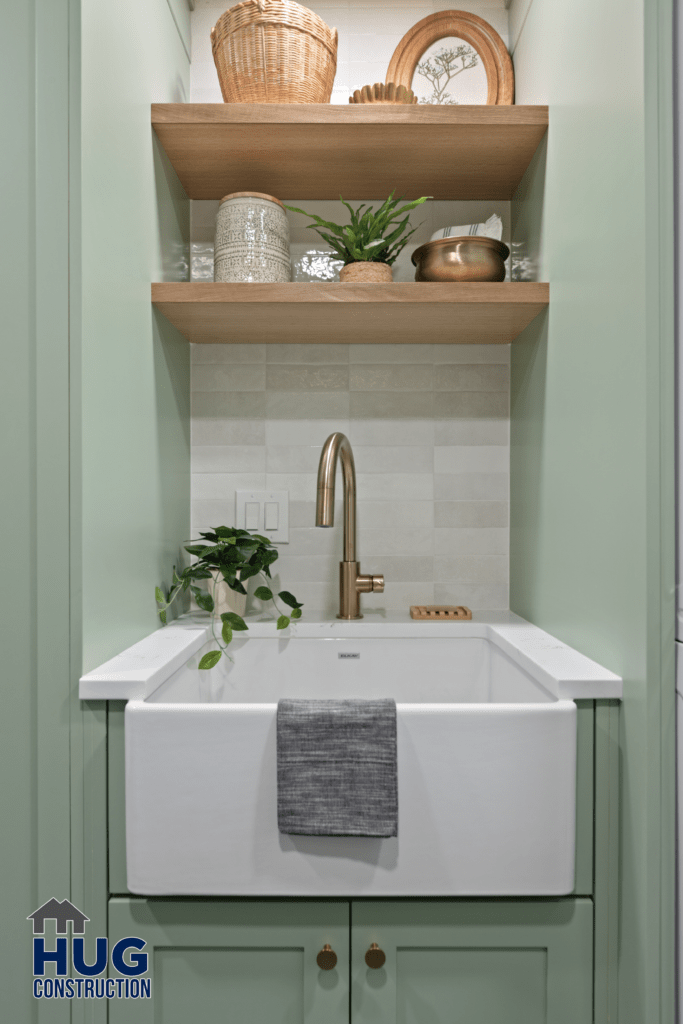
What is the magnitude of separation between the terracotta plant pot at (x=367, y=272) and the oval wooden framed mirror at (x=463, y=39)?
0.39 metres

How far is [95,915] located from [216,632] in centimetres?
47

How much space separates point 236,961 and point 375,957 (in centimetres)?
17

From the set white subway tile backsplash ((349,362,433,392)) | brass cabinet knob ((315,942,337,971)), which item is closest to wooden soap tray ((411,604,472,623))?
white subway tile backsplash ((349,362,433,392))

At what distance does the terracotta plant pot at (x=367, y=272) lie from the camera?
1136 mm

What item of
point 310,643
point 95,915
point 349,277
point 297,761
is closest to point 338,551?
point 310,643

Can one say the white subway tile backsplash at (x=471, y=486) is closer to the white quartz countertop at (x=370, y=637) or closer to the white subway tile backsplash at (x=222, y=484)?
the white quartz countertop at (x=370, y=637)

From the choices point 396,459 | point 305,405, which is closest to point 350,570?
point 396,459

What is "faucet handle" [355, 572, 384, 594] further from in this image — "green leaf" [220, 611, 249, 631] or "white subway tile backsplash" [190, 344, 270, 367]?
"white subway tile backsplash" [190, 344, 270, 367]

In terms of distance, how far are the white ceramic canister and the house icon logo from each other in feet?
3.27

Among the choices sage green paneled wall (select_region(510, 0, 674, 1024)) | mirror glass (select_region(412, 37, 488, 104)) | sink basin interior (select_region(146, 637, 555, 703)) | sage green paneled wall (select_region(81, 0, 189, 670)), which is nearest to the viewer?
sage green paneled wall (select_region(510, 0, 674, 1024))

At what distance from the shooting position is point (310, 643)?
116 centimetres

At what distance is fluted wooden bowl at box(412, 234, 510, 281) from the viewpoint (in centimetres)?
113

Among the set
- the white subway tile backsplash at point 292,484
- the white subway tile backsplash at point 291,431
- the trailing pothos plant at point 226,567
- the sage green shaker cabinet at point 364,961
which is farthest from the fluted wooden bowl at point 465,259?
the sage green shaker cabinet at point 364,961

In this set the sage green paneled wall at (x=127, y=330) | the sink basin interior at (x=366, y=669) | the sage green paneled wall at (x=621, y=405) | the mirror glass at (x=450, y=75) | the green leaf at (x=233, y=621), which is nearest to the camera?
the sage green paneled wall at (x=621, y=405)
